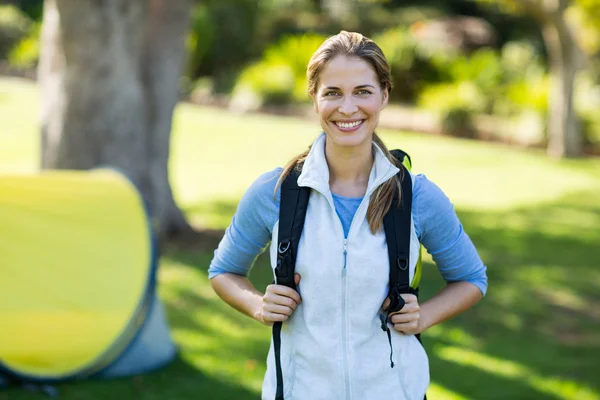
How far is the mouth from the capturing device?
2.53 metres

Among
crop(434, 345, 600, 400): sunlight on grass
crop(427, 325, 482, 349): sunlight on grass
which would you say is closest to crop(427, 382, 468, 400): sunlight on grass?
crop(434, 345, 600, 400): sunlight on grass

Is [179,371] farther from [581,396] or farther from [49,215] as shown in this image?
[581,396]

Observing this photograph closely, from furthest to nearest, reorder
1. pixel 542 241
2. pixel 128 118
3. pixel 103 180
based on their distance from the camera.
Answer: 1. pixel 542 241
2. pixel 128 118
3. pixel 103 180

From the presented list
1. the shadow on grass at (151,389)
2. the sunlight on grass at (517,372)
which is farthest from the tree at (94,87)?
the sunlight on grass at (517,372)

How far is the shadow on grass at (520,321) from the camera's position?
6.14 metres

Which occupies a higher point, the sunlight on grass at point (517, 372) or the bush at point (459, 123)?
the bush at point (459, 123)

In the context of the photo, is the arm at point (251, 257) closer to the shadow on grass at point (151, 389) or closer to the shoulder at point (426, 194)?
the shoulder at point (426, 194)

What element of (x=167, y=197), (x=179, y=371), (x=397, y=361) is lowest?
(x=179, y=371)

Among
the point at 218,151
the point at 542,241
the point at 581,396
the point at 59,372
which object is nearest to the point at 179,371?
the point at 59,372

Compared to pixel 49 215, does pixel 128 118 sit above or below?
above

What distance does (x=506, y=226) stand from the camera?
11586mm

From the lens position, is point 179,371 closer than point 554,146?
Yes

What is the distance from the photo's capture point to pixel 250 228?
2609 mm

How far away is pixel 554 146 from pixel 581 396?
42.4 feet
